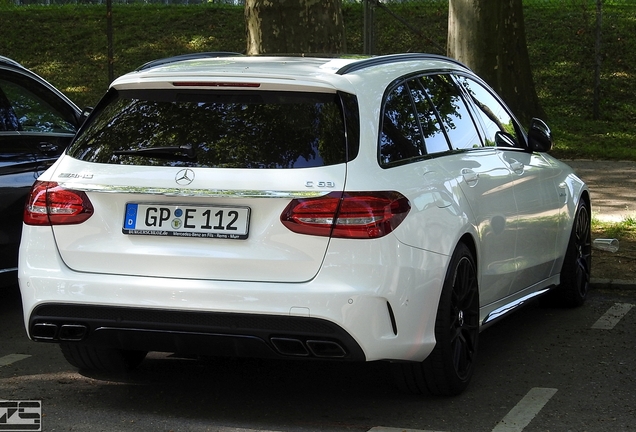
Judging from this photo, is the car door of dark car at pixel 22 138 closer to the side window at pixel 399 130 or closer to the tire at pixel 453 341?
the side window at pixel 399 130

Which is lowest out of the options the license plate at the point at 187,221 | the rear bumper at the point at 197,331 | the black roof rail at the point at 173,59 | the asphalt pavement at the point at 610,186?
the asphalt pavement at the point at 610,186

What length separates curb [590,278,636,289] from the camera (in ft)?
28.4

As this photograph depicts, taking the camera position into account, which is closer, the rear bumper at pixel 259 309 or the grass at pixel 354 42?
the rear bumper at pixel 259 309

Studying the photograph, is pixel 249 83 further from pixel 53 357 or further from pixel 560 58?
pixel 560 58

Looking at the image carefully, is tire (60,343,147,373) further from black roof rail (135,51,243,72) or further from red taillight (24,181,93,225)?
black roof rail (135,51,243,72)

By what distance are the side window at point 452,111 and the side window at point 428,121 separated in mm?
70

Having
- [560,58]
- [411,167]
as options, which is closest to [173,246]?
[411,167]

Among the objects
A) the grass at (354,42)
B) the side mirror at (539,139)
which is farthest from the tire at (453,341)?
the grass at (354,42)

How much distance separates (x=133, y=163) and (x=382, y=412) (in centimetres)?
165

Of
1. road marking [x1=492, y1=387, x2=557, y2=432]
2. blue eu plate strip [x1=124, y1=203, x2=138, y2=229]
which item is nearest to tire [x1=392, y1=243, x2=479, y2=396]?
road marking [x1=492, y1=387, x2=557, y2=432]

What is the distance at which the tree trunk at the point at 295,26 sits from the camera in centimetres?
1040

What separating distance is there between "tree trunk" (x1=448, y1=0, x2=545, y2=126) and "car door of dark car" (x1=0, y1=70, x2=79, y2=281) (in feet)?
27.2

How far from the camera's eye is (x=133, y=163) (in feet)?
17.4

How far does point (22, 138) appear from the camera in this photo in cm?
809
